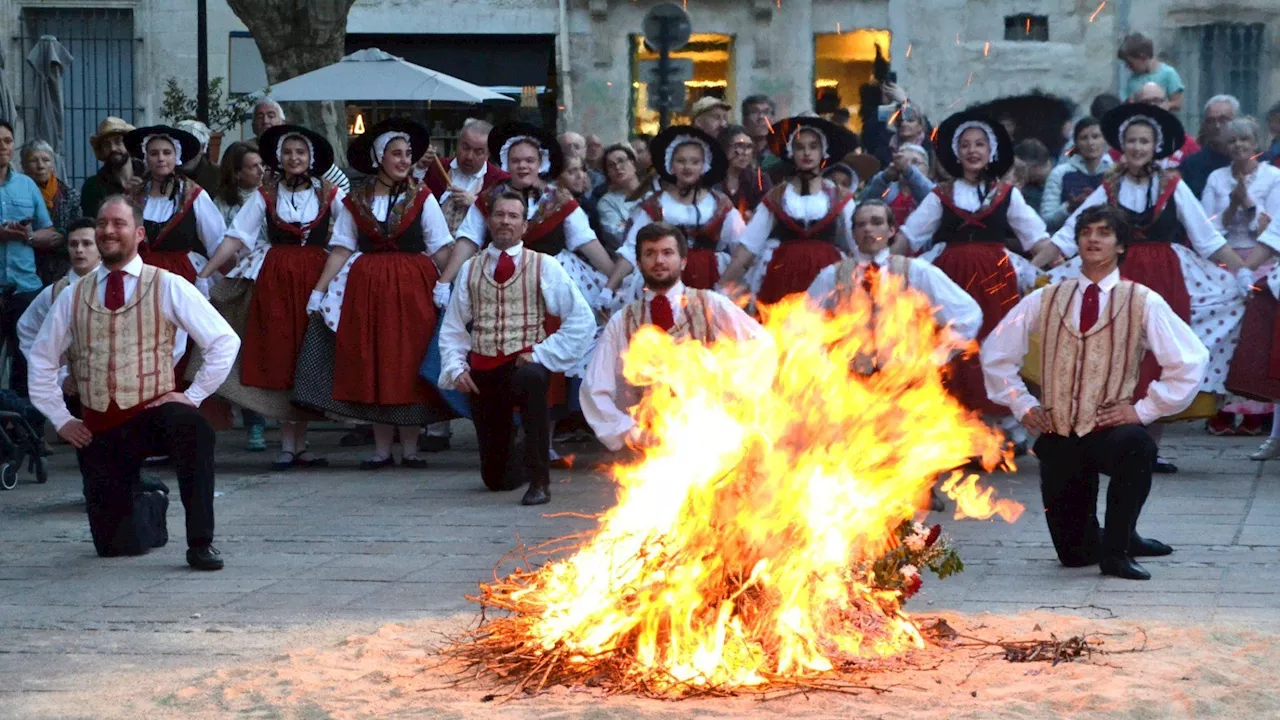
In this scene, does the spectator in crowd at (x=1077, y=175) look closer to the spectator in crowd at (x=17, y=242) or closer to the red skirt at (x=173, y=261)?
the red skirt at (x=173, y=261)

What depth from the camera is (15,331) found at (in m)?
12.3

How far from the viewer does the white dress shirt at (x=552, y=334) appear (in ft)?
34.0

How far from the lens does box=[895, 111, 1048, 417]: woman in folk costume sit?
1115 centimetres

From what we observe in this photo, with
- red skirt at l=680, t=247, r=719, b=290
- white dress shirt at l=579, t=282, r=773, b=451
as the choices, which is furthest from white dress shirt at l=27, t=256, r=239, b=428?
red skirt at l=680, t=247, r=719, b=290

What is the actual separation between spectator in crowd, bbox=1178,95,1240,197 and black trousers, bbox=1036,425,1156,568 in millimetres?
4777

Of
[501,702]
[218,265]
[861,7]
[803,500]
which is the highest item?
[861,7]

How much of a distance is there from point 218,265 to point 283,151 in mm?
751

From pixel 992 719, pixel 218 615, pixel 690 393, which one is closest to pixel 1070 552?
pixel 690 393

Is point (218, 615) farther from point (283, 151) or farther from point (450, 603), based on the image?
point (283, 151)

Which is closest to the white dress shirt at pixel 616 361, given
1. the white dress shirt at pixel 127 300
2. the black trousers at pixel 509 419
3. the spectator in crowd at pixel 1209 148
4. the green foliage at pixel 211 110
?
the black trousers at pixel 509 419

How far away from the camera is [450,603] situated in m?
7.50

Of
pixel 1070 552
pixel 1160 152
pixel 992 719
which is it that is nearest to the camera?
pixel 992 719

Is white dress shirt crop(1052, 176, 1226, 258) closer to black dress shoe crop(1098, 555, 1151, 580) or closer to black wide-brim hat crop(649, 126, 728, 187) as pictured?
black wide-brim hat crop(649, 126, 728, 187)

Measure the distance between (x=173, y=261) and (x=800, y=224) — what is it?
3584 millimetres
